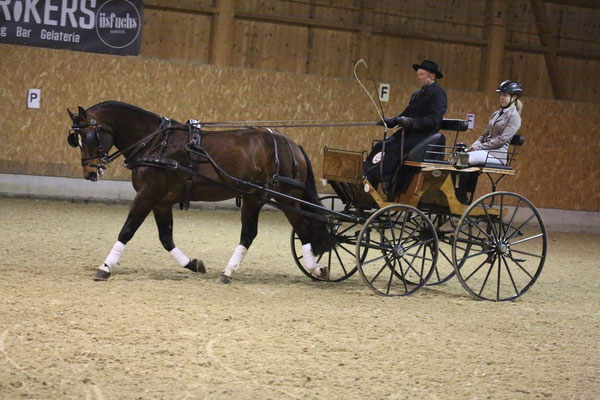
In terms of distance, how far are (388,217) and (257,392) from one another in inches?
124

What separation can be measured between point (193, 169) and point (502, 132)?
2.72 m

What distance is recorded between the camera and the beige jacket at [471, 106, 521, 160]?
24.4ft

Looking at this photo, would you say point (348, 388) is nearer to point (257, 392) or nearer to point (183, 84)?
point (257, 392)

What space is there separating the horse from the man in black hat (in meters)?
0.65

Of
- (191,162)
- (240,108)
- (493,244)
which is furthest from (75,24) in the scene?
(493,244)

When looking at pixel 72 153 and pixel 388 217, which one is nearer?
pixel 388 217

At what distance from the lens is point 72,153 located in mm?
13289

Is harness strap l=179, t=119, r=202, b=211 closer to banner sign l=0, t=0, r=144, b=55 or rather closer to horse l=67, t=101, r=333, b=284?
horse l=67, t=101, r=333, b=284

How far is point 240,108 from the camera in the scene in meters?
14.0

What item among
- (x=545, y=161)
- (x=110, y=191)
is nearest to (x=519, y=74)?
(x=545, y=161)

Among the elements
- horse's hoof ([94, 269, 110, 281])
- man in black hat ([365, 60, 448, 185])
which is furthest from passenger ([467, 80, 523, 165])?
horse's hoof ([94, 269, 110, 281])

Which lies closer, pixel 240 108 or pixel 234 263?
pixel 234 263

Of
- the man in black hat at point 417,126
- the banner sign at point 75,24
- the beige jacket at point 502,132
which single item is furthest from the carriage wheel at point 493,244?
the banner sign at point 75,24

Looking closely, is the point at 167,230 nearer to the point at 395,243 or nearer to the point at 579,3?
the point at 395,243
